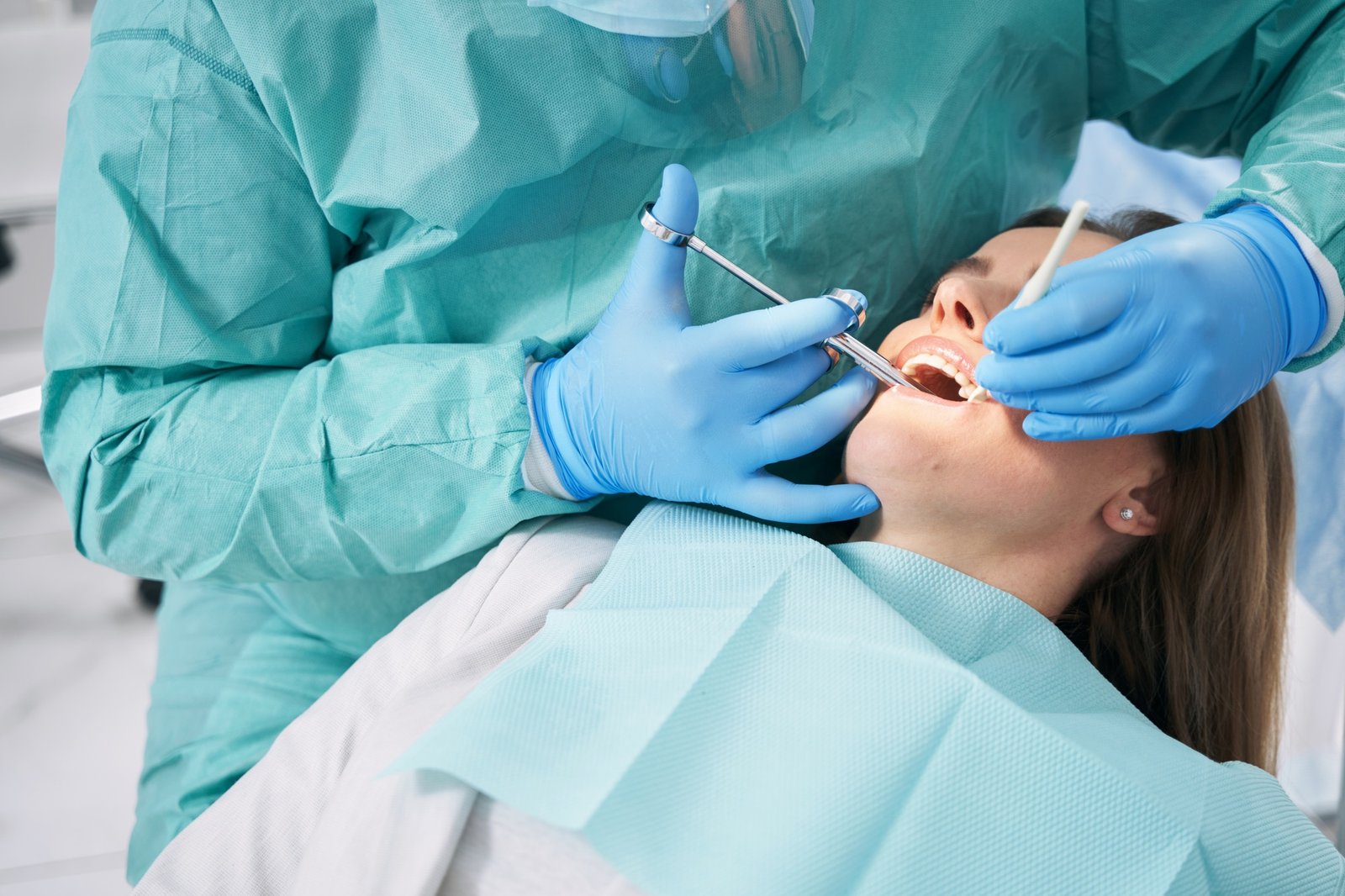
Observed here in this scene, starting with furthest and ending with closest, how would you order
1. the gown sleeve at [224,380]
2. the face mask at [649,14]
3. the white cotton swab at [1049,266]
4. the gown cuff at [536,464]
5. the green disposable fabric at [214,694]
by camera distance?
the green disposable fabric at [214,694] → the gown cuff at [536,464] → the gown sleeve at [224,380] → the face mask at [649,14] → the white cotton swab at [1049,266]

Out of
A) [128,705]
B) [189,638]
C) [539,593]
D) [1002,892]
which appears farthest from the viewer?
[128,705]

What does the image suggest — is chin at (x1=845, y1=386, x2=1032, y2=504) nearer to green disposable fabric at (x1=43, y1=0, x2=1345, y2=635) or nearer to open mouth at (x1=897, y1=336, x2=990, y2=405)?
open mouth at (x1=897, y1=336, x2=990, y2=405)

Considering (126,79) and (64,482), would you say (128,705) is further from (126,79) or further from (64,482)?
(126,79)

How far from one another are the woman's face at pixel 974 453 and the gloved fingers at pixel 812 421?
0.06 ft

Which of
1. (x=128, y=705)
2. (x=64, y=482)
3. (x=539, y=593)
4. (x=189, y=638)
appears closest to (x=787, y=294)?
(x=539, y=593)

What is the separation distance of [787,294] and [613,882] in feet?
2.03

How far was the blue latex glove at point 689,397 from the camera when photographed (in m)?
1.05

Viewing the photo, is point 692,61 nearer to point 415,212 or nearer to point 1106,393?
point 415,212

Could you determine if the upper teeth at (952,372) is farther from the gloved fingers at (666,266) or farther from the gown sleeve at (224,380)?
the gown sleeve at (224,380)

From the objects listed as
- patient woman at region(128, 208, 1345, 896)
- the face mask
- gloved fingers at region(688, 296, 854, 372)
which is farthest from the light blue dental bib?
the face mask

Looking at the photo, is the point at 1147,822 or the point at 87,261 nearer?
the point at 1147,822

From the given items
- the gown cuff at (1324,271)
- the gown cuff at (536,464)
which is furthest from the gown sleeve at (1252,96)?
the gown cuff at (536,464)

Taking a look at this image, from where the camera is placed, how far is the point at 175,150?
1.04m

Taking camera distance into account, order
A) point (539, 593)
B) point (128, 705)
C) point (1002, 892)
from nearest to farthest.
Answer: point (1002, 892) < point (539, 593) < point (128, 705)
